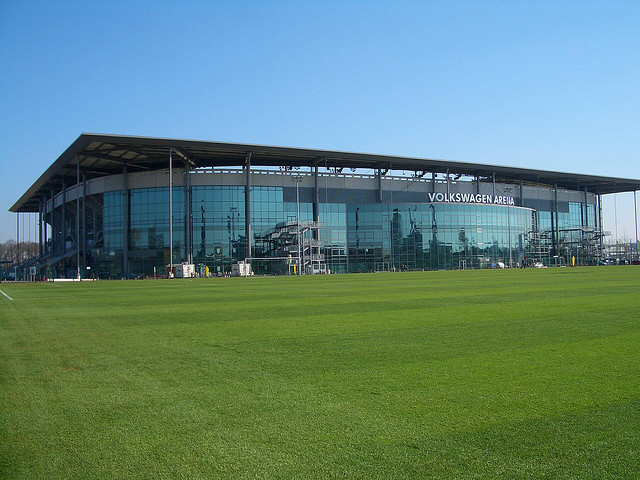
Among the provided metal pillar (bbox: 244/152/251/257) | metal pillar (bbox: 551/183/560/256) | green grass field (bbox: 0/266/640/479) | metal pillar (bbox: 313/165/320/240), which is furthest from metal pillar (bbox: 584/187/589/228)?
green grass field (bbox: 0/266/640/479)

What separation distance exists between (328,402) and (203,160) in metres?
81.4

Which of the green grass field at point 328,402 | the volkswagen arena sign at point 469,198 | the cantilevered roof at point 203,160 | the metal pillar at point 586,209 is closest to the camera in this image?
the green grass field at point 328,402

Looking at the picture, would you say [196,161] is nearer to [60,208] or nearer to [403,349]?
[60,208]

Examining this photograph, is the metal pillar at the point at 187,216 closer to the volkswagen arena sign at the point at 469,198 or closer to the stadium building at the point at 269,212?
the stadium building at the point at 269,212

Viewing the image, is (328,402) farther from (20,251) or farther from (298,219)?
(20,251)

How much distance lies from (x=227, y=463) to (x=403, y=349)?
18.5ft

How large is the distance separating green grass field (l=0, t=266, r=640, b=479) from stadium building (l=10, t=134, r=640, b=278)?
6538 centimetres

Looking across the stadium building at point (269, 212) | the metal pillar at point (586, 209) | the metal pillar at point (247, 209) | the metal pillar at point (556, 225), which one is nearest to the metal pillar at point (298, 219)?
the stadium building at point (269, 212)

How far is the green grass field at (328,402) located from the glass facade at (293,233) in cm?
6832

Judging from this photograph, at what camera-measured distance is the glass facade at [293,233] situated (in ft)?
264

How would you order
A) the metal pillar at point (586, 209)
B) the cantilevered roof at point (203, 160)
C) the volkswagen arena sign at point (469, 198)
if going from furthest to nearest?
the metal pillar at point (586, 209) < the volkswagen arena sign at point (469, 198) < the cantilevered roof at point (203, 160)

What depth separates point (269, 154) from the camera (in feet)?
259

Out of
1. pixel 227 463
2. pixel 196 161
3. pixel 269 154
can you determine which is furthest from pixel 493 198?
pixel 227 463

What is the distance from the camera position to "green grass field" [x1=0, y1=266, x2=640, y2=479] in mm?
4617
